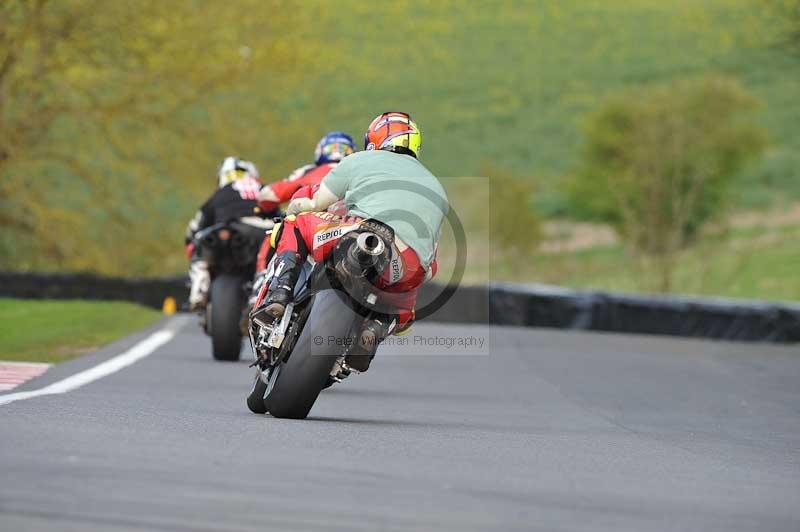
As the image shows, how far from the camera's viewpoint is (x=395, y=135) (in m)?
9.34


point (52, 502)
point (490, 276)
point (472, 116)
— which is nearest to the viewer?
point (52, 502)

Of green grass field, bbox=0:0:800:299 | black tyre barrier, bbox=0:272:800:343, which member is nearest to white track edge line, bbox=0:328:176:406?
black tyre barrier, bbox=0:272:800:343

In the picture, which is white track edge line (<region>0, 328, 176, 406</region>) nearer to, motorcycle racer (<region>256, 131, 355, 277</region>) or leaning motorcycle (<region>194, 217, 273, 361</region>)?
leaning motorcycle (<region>194, 217, 273, 361</region>)

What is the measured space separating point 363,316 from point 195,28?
65.6 ft

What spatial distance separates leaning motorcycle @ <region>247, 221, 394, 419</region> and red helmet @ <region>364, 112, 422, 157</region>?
783 millimetres

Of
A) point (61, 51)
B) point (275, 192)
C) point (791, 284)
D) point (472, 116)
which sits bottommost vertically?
point (472, 116)

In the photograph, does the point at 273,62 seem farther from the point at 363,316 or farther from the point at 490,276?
the point at 363,316

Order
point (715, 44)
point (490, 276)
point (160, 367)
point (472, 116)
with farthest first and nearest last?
1. point (715, 44)
2. point (472, 116)
3. point (490, 276)
4. point (160, 367)

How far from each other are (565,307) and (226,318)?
1027cm

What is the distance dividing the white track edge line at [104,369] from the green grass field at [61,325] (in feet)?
1.39

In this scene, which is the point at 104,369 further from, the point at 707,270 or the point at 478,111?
the point at 478,111

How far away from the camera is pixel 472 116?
260 ft

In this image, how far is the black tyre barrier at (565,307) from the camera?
21688 millimetres

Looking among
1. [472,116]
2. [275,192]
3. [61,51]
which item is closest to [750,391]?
[275,192]
